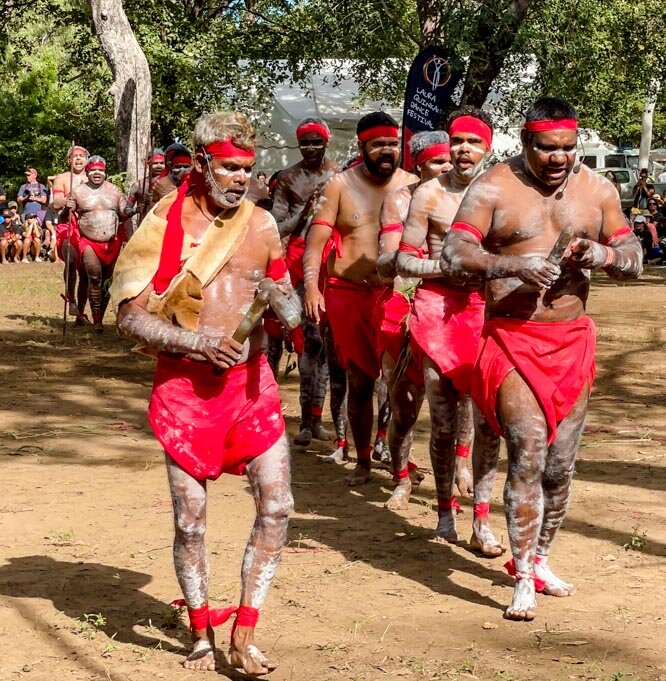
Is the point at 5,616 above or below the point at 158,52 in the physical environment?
below

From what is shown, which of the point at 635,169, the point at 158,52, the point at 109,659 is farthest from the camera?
the point at 635,169

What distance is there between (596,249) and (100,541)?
10.1ft

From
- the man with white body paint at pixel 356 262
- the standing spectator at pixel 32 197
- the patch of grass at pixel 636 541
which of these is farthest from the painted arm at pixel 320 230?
the standing spectator at pixel 32 197

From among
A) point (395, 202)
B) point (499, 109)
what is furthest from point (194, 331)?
point (499, 109)

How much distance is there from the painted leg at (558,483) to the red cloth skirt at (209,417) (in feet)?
4.34

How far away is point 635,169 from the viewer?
135 ft

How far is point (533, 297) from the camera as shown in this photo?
520 centimetres

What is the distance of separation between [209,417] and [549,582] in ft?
6.10

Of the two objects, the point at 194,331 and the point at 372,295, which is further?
the point at 372,295

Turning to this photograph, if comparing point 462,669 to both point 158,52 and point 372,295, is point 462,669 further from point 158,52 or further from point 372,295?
point 158,52

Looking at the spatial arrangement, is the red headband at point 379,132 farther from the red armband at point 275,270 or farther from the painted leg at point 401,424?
the red armband at point 275,270

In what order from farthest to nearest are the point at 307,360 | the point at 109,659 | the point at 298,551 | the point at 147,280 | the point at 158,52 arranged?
the point at 158,52
the point at 307,360
the point at 298,551
the point at 109,659
the point at 147,280

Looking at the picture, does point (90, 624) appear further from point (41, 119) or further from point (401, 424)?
point (41, 119)

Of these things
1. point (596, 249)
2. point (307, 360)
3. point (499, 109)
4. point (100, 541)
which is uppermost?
point (499, 109)
